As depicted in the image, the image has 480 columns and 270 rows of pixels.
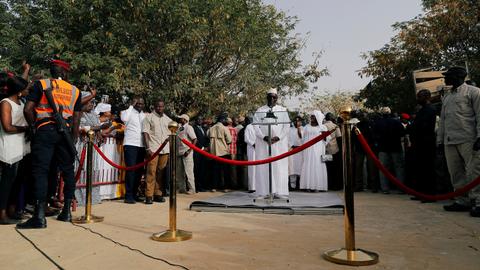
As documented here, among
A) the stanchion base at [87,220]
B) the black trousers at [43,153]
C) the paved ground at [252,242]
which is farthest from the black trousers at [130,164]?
the black trousers at [43,153]

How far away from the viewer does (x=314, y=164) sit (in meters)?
9.20

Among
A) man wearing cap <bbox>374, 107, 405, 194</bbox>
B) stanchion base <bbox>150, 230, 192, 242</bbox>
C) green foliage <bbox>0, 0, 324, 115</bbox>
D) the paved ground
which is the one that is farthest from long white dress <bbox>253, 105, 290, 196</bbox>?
green foliage <bbox>0, 0, 324, 115</bbox>

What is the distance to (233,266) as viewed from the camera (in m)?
3.05

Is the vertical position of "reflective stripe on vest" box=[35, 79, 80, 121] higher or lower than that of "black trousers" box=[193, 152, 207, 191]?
higher

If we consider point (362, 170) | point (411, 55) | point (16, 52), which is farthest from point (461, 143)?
point (16, 52)

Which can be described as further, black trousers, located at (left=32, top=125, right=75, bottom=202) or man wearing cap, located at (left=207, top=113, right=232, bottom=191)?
man wearing cap, located at (left=207, top=113, right=232, bottom=191)

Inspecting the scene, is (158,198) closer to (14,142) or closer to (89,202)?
(89,202)

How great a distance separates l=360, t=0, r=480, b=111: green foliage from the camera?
18125mm

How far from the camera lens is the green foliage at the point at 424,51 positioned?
59.5ft

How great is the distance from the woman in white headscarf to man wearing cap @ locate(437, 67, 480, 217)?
3528 millimetres

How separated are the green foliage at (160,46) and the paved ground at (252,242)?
10.2 meters

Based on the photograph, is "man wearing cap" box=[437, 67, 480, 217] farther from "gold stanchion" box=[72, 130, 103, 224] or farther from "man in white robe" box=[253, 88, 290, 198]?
"gold stanchion" box=[72, 130, 103, 224]

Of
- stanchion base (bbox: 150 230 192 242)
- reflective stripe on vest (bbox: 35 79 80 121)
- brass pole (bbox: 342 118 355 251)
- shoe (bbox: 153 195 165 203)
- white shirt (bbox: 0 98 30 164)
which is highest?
reflective stripe on vest (bbox: 35 79 80 121)

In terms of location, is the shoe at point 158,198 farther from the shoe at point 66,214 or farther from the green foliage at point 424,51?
the green foliage at point 424,51
